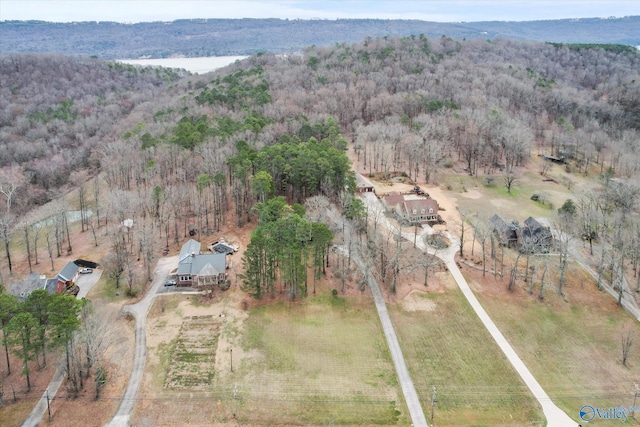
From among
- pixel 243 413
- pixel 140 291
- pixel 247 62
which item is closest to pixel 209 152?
pixel 140 291

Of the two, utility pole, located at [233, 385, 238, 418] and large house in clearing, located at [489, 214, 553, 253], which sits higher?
large house in clearing, located at [489, 214, 553, 253]

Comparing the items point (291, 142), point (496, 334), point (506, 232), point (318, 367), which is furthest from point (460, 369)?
point (291, 142)

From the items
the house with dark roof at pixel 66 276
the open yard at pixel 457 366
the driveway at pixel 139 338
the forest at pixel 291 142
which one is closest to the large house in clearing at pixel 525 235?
the forest at pixel 291 142

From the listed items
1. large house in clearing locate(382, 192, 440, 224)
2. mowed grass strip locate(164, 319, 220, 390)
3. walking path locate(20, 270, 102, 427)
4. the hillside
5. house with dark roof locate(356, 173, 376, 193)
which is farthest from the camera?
the hillside

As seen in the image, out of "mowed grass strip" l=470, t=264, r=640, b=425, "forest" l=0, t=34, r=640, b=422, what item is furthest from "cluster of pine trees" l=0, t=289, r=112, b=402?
"mowed grass strip" l=470, t=264, r=640, b=425

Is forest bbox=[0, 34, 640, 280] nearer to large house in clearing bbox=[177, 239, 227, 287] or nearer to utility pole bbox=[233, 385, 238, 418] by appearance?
large house in clearing bbox=[177, 239, 227, 287]

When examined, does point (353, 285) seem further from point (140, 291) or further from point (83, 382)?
point (83, 382)

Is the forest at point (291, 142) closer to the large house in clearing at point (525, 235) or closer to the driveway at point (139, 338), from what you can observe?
the driveway at point (139, 338)
